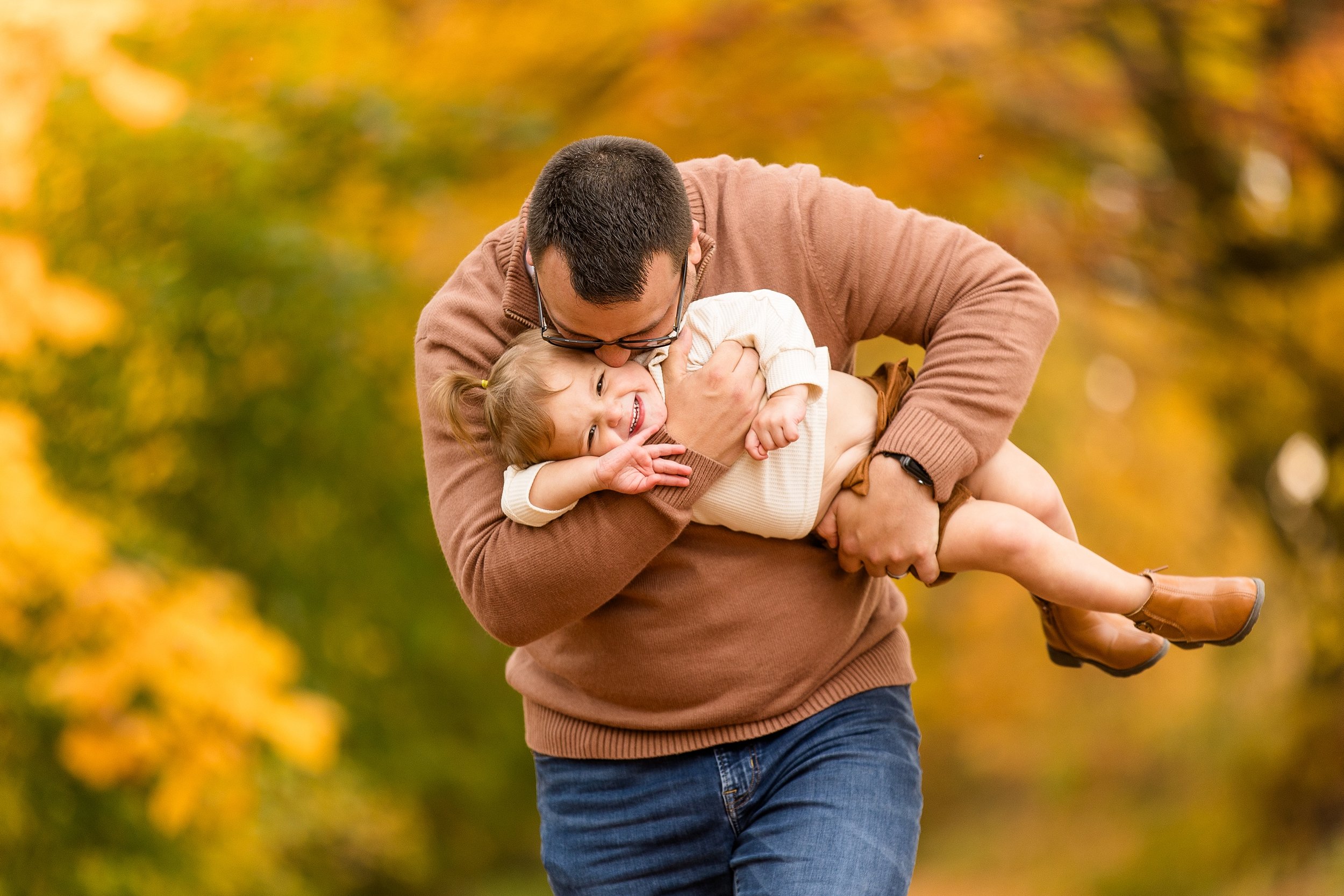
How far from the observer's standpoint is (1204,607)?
5.46 feet

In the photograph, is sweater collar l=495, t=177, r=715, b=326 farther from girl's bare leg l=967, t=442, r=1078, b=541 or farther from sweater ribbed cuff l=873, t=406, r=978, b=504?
girl's bare leg l=967, t=442, r=1078, b=541

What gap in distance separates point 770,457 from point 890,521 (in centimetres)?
17

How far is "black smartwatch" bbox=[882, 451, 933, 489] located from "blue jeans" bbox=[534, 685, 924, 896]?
0.33m

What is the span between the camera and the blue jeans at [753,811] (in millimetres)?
1613

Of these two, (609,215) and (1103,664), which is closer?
(609,215)

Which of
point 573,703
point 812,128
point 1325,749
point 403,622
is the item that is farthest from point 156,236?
point 1325,749

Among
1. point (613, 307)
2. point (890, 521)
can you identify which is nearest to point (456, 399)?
point (613, 307)

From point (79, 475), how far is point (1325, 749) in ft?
16.3

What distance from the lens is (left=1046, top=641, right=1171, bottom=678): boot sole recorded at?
1.86 metres

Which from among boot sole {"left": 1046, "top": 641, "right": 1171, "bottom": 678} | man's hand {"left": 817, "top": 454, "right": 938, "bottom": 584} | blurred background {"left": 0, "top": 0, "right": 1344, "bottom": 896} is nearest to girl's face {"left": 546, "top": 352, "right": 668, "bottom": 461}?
man's hand {"left": 817, "top": 454, "right": 938, "bottom": 584}

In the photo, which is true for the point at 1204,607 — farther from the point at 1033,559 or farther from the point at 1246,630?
the point at 1033,559

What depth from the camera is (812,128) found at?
4410 mm

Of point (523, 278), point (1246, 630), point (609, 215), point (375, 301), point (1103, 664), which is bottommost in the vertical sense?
point (375, 301)

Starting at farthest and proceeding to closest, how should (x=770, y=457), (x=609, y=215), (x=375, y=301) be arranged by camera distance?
(x=375, y=301), (x=770, y=457), (x=609, y=215)
